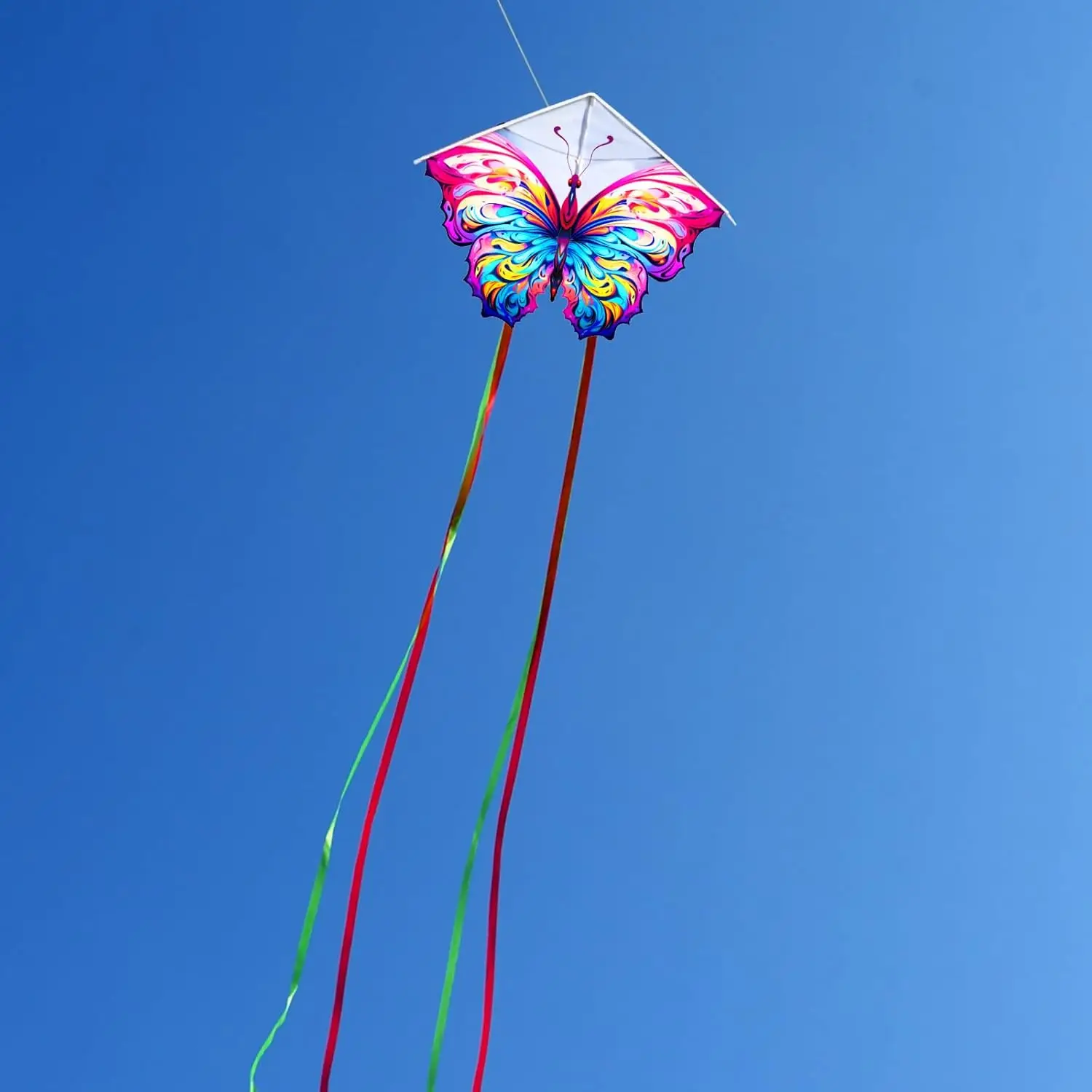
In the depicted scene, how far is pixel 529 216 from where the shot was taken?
4.48m

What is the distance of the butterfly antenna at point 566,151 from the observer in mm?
4383

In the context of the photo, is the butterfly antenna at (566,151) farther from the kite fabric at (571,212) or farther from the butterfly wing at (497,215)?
the butterfly wing at (497,215)

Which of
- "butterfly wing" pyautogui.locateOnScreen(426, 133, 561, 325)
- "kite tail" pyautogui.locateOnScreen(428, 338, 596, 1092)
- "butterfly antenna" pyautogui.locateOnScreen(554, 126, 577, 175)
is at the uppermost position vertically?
"butterfly antenna" pyautogui.locateOnScreen(554, 126, 577, 175)

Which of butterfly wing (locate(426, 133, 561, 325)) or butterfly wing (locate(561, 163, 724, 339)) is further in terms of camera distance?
butterfly wing (locate(561, 163, 724, 339))

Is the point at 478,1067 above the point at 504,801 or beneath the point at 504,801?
beneath

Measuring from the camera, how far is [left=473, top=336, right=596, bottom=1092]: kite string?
12.1 ft

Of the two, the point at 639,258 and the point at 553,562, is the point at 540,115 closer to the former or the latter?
the point at 639,258

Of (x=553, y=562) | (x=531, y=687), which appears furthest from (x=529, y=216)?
(x=531, y=687)

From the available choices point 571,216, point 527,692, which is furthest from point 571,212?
point 527,692

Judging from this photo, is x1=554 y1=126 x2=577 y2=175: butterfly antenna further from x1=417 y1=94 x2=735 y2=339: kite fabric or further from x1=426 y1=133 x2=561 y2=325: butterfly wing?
x1=426 y1=133 x2=561 y2=325: butterfly wing

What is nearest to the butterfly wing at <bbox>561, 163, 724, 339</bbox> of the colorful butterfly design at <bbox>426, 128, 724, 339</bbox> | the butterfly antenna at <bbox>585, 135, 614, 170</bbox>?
the colorful butterfly design at <bbox>426, 128, 724, 339</bbox>

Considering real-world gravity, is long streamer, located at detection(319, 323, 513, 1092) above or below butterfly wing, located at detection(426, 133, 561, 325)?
below

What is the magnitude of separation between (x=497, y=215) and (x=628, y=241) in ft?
1.67

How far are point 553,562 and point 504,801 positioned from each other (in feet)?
2.72
